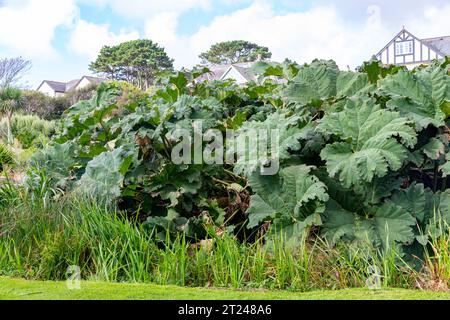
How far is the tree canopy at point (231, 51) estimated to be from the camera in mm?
64819

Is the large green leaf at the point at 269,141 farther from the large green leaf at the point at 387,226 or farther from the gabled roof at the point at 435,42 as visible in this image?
the gabled roof at the point at 435,42

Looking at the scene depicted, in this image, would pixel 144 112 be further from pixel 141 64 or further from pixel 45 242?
pixel 141 64

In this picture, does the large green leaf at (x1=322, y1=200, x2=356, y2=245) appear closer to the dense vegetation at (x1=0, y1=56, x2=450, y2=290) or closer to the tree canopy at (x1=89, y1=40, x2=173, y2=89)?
the dense vegetation at (x1=0, y1=56, x2=450, y2=290)

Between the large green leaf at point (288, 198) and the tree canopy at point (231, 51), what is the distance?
60.7 m

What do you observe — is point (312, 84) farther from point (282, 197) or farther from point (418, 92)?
point (282, 197)

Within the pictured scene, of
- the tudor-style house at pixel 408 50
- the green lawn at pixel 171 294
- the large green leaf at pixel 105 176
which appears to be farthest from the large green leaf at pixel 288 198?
the tudor-style house at pixel 408 50

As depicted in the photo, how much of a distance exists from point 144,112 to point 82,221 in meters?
1.11

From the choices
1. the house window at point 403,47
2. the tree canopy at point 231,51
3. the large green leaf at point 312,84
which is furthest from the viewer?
the tree canopy at point 231,51

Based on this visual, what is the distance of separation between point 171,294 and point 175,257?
0.55 m

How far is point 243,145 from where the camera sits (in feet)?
13.3

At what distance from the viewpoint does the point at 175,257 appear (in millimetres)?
3439

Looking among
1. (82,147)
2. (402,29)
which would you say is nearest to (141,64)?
(402,29)

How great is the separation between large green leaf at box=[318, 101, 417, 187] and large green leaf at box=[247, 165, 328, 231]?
18 cm

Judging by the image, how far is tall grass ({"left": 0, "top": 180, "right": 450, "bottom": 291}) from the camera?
321 centimetres
